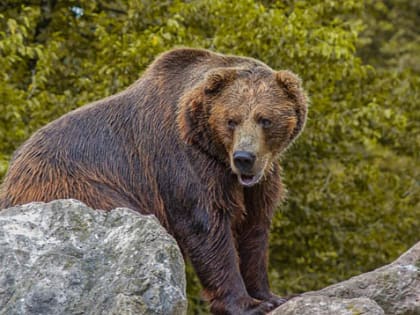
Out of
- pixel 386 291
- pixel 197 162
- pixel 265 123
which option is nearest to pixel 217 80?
pixel 265 123

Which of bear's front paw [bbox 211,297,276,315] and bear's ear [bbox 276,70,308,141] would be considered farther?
bear's ear [bbox 276,70,308,141]

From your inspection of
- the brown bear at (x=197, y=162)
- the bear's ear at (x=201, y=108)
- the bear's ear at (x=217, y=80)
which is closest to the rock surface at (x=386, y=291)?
the brown bear at (x=197, y=162)

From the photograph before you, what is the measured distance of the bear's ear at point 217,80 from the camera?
588 centimetres

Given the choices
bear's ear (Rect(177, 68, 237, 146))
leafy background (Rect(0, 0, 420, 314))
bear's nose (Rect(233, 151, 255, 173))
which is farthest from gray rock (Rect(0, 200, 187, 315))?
leafy background (Rect(0, 0, 420, 314))

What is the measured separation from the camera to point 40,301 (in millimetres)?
4281

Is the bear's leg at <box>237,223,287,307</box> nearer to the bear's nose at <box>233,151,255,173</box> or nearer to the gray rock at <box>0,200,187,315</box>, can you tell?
the bear's nose at <box>233,151,255,173</box>

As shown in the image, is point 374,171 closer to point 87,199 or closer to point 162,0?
point 162,0

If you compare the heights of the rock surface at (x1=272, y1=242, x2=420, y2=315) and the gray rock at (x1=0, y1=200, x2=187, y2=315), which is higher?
the gray rock at (x1=0, y1=200, x2=187, y2=315)

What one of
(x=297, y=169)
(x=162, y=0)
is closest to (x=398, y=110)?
(x=297, y=169)

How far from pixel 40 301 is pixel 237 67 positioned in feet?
7.47

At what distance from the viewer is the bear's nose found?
5.60m

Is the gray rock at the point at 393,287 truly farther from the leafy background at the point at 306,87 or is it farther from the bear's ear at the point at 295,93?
the leafy background at the point at 306,87

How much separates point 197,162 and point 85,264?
159 centimetres

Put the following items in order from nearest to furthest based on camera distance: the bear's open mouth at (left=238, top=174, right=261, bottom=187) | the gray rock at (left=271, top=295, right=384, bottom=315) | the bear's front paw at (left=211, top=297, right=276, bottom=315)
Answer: the gray rock at (left=271, top=295, right=384, bottom=315)
the bear's front paw at (left=211, top=297, right=276, bottom=315)
the bear's open mouth at (left=238, top=174, right=261, bottom=187)
